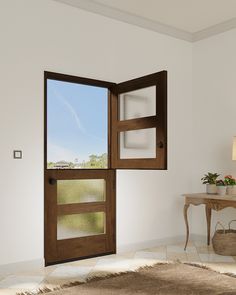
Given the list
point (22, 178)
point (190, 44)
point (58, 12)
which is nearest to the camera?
point (22, 178)

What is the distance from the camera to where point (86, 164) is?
183 inches

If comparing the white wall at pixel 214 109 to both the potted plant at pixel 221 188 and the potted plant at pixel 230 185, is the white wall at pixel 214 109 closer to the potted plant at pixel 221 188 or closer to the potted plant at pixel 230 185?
the potted plant at pixel 230 185

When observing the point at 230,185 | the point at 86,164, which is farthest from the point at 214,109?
the point at 86,164

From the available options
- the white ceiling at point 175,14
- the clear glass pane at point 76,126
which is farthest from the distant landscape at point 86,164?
the white ceiling at point 175,14

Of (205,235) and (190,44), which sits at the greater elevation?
(190,44)

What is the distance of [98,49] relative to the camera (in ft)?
15.5

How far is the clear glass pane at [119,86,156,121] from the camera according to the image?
14.0 feet

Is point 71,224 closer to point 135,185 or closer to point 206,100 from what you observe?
point 135,185

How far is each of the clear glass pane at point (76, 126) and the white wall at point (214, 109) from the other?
59.8 inches

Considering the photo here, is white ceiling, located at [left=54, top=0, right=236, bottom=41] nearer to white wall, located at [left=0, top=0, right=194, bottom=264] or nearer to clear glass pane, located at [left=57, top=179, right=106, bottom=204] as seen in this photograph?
white wall, located at [left=0, top=0, right=194, bottom=264]

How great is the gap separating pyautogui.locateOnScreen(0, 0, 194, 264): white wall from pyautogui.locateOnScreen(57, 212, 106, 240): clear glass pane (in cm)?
25

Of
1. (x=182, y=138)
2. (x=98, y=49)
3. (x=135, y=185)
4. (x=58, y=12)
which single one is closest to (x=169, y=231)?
(x=135, y=185)

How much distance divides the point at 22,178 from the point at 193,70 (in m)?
3.01

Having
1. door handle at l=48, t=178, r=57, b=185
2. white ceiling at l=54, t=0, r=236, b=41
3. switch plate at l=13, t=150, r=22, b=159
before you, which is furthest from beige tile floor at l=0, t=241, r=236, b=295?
white ceiling at l=54, t=0, r=236, b=41
